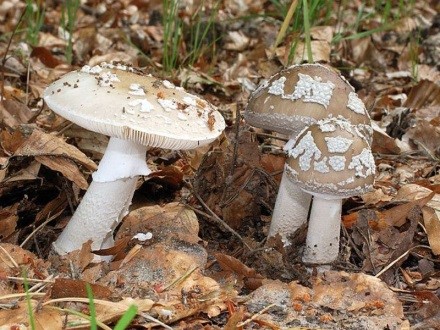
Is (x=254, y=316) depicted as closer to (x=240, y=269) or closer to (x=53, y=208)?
(x=240, y=269)

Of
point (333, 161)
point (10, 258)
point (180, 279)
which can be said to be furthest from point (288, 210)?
point (10, 258)

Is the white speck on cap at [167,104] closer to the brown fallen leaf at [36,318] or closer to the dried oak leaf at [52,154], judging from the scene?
the dried oak leaf at [52,154]

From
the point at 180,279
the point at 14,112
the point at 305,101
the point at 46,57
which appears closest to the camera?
the point at 180,279

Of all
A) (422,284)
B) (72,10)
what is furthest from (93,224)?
(72,10)

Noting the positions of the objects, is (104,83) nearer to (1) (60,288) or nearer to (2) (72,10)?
(1) (60,288)

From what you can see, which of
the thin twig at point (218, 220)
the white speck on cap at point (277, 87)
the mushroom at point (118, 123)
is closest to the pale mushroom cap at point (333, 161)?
the white speck on cap at point (277, 87)

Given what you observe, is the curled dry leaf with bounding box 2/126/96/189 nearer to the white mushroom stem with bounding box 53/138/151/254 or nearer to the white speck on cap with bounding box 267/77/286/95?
the white mushroom stem with bounding box 53/138/151/254

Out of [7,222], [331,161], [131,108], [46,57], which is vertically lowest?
[46,57]
